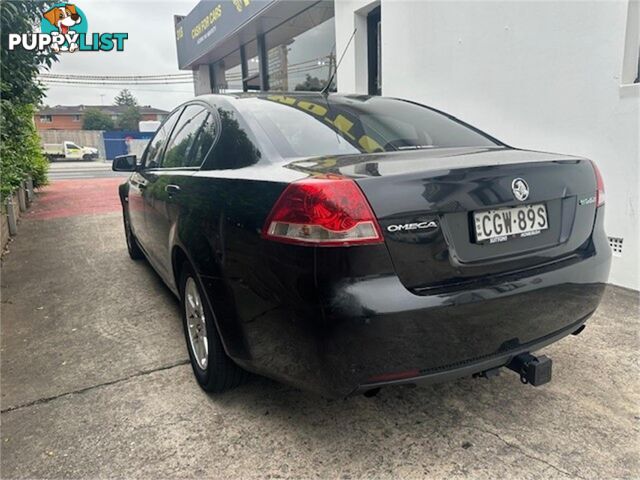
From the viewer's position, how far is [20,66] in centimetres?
Answer: 490

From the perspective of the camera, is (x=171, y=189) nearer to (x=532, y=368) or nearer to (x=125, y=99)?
(x=532, y=368)

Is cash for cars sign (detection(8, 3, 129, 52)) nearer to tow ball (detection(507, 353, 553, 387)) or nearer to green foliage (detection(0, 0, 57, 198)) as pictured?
green foliage (detection(0, 0, 57, 198))

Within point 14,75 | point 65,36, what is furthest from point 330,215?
point 65,36

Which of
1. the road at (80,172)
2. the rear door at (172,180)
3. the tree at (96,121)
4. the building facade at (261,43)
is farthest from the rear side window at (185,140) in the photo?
the tree at (96,121)

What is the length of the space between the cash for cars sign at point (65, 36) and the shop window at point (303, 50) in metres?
3.57

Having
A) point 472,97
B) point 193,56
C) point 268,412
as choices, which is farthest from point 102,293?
point 193,56

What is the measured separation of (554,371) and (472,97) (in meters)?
3.42

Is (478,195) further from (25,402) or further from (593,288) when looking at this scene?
(25,402)

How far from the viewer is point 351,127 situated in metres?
2.44

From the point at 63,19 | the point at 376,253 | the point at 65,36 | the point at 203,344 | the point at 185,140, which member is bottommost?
the point at 203,344

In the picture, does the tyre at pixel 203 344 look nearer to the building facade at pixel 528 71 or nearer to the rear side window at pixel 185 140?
the rear side window at pixel 185 140

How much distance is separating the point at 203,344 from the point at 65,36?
5.38m

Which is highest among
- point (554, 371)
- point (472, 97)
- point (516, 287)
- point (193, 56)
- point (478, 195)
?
point (193, 56)

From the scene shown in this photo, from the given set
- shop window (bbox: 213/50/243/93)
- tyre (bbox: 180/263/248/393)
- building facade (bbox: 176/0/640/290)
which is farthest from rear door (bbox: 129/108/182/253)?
shop window (bbox: 213/50/243/93)
